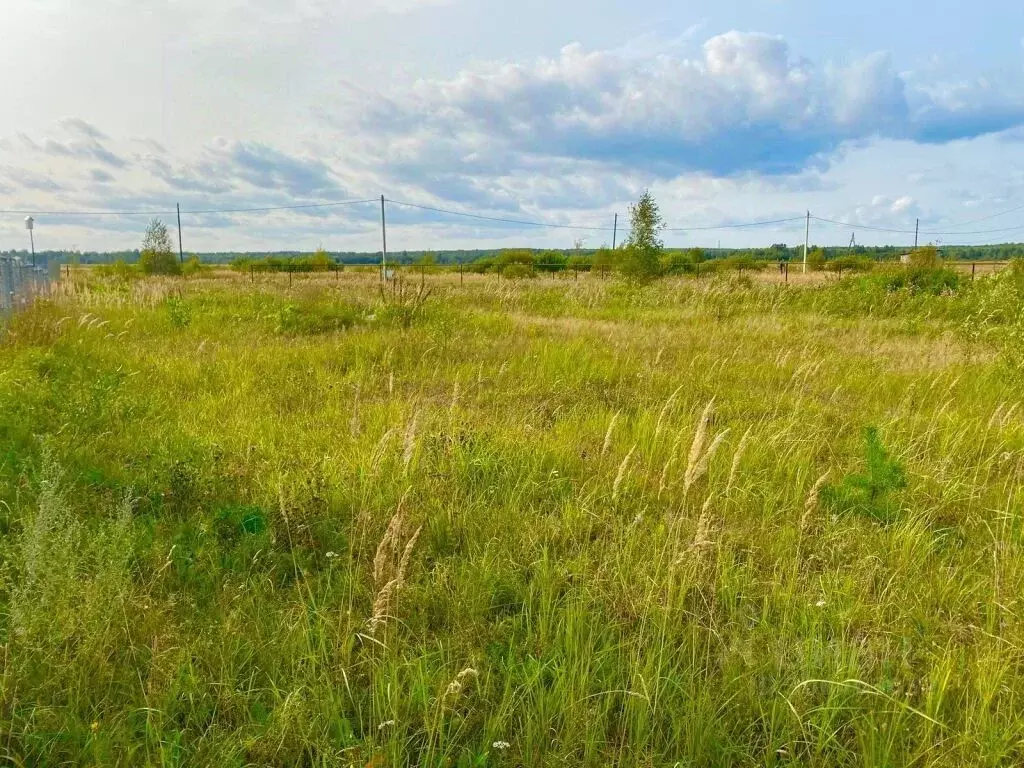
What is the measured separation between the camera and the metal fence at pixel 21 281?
25.3 ft

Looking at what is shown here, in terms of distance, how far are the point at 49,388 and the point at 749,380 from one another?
22.1 ft

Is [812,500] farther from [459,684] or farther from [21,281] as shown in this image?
[21,281]

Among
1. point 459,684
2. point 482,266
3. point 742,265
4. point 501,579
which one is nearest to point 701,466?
point 501,579

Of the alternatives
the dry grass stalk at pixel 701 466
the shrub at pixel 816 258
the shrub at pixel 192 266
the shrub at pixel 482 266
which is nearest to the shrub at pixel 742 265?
the shrub at pixel 816 258

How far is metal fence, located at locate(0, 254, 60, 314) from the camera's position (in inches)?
304

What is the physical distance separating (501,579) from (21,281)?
407 inches

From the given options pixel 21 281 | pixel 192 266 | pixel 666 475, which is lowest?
pixel 666 475

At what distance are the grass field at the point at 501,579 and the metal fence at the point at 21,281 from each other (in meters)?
2.66

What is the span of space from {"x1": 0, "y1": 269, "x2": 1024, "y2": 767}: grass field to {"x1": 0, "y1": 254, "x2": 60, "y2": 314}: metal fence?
8.72 feet

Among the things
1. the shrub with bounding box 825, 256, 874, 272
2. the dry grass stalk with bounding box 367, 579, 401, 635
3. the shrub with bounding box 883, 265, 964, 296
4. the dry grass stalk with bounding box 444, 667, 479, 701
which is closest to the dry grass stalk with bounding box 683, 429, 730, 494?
the dry grass stalk with bounding box 444, 667, 479, 701

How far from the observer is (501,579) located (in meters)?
2.60

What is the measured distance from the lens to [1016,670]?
6.72 ft

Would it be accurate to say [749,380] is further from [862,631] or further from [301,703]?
[301,703]

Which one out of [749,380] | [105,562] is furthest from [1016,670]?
[749,380]
